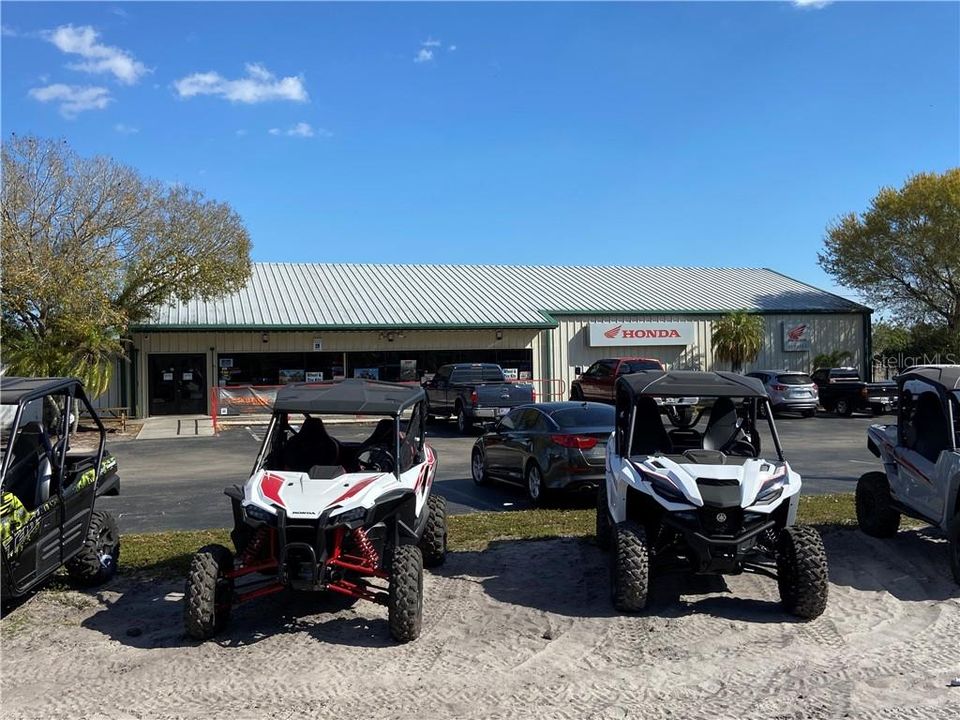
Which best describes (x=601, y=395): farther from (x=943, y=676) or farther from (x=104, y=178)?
(x=943, y=676)

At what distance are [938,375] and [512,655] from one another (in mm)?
5216

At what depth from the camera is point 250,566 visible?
600 centimetres

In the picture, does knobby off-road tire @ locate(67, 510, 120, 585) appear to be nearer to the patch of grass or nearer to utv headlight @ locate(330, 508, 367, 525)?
the patch of grass

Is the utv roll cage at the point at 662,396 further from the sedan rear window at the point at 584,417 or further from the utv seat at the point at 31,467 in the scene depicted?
the utv seat at the point at 31,467

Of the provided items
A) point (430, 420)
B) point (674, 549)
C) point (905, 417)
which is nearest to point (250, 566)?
point (674, 549)

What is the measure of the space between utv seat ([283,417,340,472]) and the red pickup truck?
19999mm

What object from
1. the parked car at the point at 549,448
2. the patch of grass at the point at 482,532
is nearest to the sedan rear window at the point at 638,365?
the parked car at the point at 549,448

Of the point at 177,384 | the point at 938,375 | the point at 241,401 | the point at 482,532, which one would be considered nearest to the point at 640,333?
the point at 241,401

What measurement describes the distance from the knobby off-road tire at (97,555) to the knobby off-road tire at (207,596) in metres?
1.86

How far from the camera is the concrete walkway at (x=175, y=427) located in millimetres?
23641

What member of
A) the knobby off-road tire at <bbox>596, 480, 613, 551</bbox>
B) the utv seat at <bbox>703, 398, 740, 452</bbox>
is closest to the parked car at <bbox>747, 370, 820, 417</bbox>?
the knobby off-road tire at <bbox>596, 480, 613, 551</bbox>

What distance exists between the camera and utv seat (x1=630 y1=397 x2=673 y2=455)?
24.4 feet

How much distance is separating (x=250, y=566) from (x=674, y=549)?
328cm

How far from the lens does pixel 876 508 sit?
8773 mm
